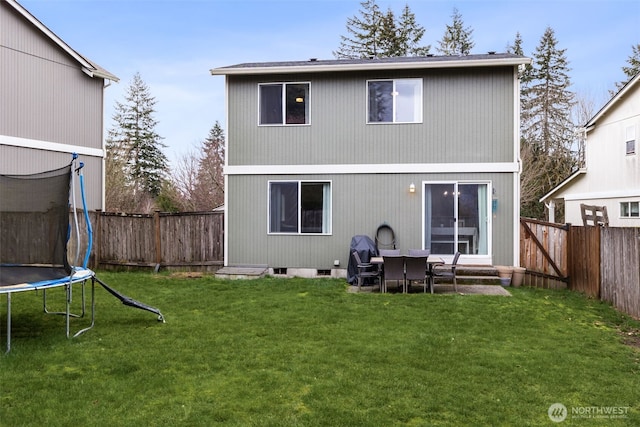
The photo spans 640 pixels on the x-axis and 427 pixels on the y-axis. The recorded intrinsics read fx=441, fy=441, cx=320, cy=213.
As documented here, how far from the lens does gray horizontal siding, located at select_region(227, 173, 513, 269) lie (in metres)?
9.51

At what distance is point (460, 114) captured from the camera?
9734 mm

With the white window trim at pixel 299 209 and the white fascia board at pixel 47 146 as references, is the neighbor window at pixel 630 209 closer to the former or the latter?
the white window trim at pixel 299 209

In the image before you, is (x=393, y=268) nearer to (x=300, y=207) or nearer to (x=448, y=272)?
(x=448, y=272)

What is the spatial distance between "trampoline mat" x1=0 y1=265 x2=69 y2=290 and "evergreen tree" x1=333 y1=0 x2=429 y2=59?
75.4 feet

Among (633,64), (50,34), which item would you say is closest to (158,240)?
(50,34)

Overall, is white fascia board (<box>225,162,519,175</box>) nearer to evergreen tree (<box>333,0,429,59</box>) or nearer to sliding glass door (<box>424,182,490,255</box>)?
sliding glass door (<box>424,182,490,255</box>)

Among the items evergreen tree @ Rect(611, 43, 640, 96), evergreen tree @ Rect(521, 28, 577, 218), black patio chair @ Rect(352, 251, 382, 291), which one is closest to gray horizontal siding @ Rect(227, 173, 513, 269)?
black patio chair @ Rect(352, 251, 382, 291)

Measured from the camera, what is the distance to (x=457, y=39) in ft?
85.5

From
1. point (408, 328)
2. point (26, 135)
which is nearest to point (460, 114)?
point (408, 328)

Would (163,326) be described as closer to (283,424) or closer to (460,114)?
(283,424)

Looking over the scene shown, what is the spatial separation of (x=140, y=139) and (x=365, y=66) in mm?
25467

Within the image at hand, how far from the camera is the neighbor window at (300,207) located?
1011 centimetres

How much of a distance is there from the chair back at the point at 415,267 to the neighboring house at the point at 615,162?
9.27 meters

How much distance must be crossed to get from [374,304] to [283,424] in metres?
4.30
